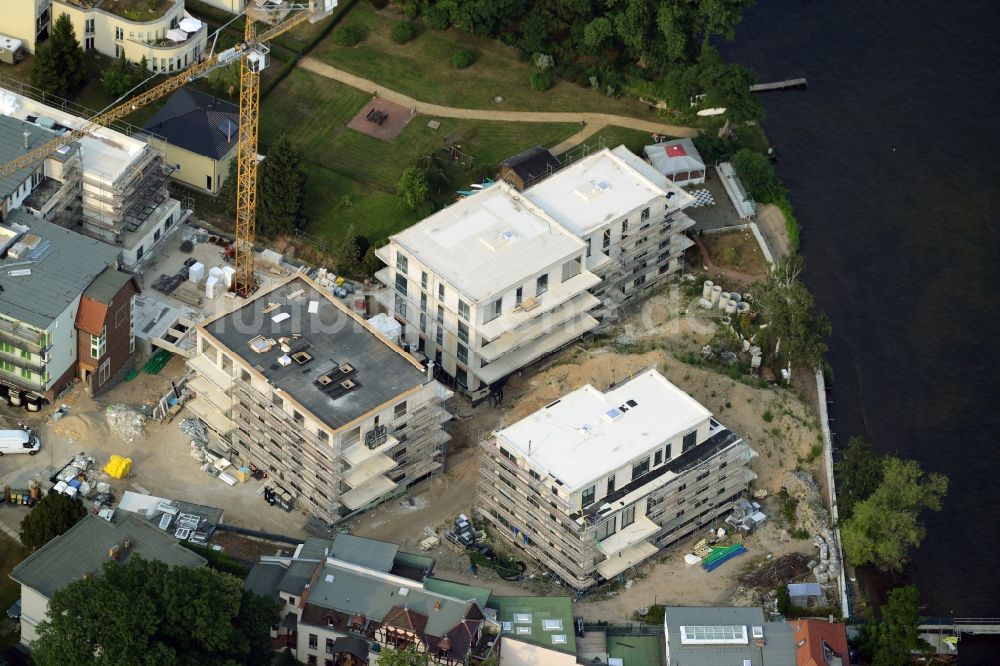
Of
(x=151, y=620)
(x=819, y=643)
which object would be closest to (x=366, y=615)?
(x=151, y=620)

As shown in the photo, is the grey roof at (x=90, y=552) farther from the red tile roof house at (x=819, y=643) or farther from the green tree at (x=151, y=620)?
the red tile roof house at (x=819, y=643)

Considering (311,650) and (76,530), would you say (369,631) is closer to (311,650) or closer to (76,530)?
(311,650)

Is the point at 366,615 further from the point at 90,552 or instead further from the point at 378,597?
the point at 90,552

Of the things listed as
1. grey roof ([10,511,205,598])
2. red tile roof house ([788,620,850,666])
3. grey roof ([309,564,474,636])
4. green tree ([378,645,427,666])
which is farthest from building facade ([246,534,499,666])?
red tile roof house ([788,620,850,666])

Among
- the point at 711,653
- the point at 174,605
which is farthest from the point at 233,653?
the point at 711,653

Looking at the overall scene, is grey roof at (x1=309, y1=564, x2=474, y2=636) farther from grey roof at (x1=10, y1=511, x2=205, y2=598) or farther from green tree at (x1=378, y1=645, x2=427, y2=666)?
grey roof at (x1=10, y1=511, x2=205, y2=598)

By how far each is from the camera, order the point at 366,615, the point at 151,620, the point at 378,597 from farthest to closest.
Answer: the point at 378,597 → the point at 366,615 → the point at 151,620
